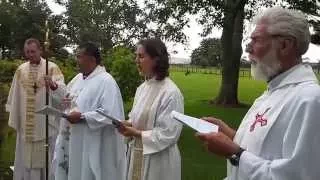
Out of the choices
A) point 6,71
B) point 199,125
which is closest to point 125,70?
point 6,71

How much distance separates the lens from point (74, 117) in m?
7.13

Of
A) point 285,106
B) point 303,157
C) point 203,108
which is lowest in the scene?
point 203,108

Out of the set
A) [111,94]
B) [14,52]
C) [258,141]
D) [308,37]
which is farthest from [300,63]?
[14,52]

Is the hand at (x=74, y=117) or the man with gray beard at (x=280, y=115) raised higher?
the man with gray beard at (x=280, y=115)

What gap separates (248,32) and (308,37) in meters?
0.36

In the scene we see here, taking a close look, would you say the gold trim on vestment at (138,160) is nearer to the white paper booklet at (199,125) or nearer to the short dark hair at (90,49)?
the short dark hair at (90,49)

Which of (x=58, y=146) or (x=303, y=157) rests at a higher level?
(x=303, y=157)

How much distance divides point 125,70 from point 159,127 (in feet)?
27.5

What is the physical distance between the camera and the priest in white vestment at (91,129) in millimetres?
7312

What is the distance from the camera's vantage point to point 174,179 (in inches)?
249

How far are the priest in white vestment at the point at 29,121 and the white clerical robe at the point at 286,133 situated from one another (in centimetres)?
613

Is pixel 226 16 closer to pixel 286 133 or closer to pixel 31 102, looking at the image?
pixel 31 102

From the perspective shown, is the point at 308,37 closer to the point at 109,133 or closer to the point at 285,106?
the point at 285,106

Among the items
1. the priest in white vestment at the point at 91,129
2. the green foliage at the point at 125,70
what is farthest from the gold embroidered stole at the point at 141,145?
the green foliage at the point at 125,70
